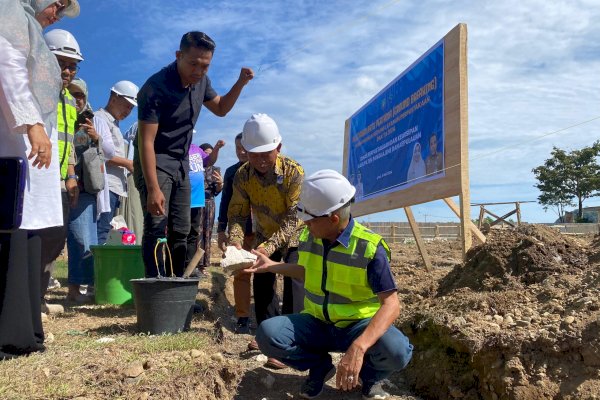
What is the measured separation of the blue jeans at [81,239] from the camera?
4.40m

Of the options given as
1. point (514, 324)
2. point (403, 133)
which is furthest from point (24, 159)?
point (403, 133)

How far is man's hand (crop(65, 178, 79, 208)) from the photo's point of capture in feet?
12.9

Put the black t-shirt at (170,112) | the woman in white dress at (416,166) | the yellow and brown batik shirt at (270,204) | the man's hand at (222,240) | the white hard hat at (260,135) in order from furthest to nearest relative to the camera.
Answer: the woman in white dress at (416,166)
the man's hand at (222,240)
the yellow and brown batik shirt at (270,204)
the black t-shirt at (170,112)
the white hard hat at (260,135)

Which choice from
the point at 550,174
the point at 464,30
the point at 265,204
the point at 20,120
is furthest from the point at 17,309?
the point at 550,174

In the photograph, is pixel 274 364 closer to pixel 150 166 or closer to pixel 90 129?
pixel 150 166

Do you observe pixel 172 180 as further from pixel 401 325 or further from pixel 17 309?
pixel 401 325

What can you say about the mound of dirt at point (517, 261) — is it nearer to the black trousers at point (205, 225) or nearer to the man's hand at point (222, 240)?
the man's hand at point (222, 240)

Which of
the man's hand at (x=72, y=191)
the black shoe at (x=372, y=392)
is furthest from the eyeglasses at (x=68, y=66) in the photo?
the black shoe at (x=372, y=392)

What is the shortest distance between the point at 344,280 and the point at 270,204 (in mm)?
1231

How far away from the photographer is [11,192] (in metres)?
2.49

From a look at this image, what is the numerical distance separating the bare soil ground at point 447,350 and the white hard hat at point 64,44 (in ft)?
5.96

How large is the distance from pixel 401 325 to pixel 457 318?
0.48 metres

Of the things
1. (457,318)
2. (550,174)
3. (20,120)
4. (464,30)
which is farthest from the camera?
(550,174)

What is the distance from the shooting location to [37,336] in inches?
105
